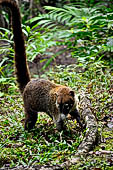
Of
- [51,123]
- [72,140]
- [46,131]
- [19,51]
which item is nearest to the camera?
[72,140]

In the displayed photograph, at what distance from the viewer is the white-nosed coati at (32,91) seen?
140 inches

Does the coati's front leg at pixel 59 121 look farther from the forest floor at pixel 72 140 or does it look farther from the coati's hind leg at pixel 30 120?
the coati's hind leg at pixel 30 120

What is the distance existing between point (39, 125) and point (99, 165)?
6.05 feet

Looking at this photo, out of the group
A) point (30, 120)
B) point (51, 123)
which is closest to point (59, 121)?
point (30, 120)

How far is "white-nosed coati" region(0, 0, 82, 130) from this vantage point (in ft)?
11.6

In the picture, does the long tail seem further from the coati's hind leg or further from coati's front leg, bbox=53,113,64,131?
coati's front leg, bbox=53,113,64,131

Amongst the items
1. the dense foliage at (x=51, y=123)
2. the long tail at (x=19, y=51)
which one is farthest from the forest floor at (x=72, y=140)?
the long tail at (x=19, y=51)

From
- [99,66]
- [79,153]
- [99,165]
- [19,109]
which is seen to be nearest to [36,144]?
[79,153]

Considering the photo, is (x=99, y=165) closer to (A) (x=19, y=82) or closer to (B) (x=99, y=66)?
(A) (x=19, y=82)

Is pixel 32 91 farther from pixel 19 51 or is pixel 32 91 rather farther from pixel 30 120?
pixel 19 51

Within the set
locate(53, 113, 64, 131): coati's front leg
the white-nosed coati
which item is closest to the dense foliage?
locate(53, 113, 64, 131): coati's front leg

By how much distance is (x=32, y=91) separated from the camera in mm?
3895

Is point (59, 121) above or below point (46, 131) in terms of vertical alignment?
above

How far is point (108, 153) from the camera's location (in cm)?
268
